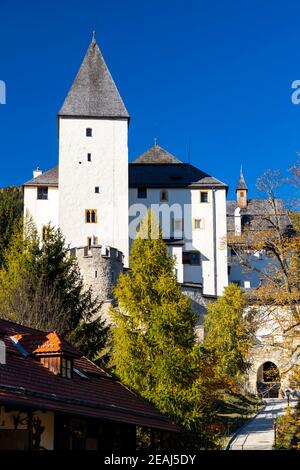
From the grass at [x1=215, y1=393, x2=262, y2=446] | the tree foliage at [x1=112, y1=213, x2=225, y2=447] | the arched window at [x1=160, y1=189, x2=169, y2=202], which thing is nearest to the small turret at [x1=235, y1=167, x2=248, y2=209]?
the arched window at [x1=160, y1=189, x2=169, y2=202]

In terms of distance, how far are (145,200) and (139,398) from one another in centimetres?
3704

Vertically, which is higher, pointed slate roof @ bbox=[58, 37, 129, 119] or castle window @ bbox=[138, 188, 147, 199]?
pointed slate roof @ bbox=[58, 37, 129, 119]

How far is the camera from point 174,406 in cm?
2288

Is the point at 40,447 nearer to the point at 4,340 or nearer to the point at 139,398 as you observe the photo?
the point at 4,340

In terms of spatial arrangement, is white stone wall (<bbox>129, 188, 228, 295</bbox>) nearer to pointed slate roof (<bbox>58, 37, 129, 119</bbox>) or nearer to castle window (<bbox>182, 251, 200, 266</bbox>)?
castle window (<bbox>182, 251, 200, 266</bbox>)

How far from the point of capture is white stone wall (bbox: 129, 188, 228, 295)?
5662 centimetres

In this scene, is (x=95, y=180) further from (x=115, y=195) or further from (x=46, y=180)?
(x=46, y=180)

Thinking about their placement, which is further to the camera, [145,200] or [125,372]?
[145,200]

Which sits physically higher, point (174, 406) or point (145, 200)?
point (145, 200)

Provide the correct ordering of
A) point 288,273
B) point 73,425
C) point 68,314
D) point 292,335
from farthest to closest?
point 68,314 < point 288,273 < point 292,335 < point 73,425

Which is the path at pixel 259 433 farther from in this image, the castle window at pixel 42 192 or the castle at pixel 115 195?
the castle window at pixel 42 192

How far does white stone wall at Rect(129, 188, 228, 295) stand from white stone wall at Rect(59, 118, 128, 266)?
2.65m

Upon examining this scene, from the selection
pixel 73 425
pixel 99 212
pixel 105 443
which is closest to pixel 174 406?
pixel 105 443
